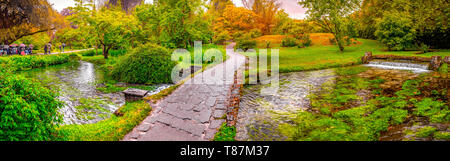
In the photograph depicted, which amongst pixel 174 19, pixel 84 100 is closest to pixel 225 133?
pixel 84 100

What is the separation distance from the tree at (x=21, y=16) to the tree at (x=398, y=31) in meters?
34.4

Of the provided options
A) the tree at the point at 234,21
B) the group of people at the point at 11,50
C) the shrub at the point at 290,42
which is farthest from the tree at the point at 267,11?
the group of people at the point at 11,50

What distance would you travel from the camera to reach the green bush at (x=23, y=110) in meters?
3.36

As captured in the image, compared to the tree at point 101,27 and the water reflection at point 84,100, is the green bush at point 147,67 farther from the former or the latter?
the tree at point 101,27

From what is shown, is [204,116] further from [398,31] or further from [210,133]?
[398,31]

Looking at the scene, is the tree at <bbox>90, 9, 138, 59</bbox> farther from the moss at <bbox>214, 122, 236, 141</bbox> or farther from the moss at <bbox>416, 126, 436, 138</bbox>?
the moss at <bbox>416, 126, 436, 138</bbox>

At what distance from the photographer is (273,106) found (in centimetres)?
702

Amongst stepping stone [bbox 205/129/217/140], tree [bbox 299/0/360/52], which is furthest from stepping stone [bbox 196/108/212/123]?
tree [bbox 299/0/360/52]

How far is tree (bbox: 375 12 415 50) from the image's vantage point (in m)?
20.3

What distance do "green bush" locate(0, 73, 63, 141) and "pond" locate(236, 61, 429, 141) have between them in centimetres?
339


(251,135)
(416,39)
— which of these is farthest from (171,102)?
(416,39)
